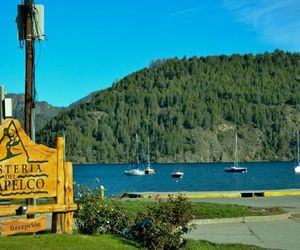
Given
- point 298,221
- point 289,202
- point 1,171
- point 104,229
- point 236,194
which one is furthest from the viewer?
point 236,194

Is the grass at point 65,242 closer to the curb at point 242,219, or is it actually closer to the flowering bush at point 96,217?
the flowering bush at point 96,217

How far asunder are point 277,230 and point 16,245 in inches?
393

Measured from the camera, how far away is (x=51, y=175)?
12258mm

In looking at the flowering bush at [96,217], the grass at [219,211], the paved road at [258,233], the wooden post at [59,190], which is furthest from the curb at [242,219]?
the wooden post at [59,190]

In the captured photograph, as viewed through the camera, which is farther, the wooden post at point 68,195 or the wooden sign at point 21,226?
the wooden post at point 68,195

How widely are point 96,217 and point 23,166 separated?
1928 mm

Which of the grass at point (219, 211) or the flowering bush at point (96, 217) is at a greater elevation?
the flowering bush at point (96, 217)

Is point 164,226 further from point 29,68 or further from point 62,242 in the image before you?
point 29,68

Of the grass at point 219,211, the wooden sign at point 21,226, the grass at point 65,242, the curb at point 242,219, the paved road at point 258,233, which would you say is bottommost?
the paved road at point 258,233

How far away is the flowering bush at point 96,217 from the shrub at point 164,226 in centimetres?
55

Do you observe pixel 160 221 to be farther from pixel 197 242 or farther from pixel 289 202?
pixel 289 202

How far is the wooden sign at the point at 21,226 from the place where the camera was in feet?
38.4

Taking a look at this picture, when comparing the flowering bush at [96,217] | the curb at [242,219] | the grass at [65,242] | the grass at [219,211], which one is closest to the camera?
the grass at [65,242]

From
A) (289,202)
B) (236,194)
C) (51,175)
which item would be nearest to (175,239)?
(51,175)
